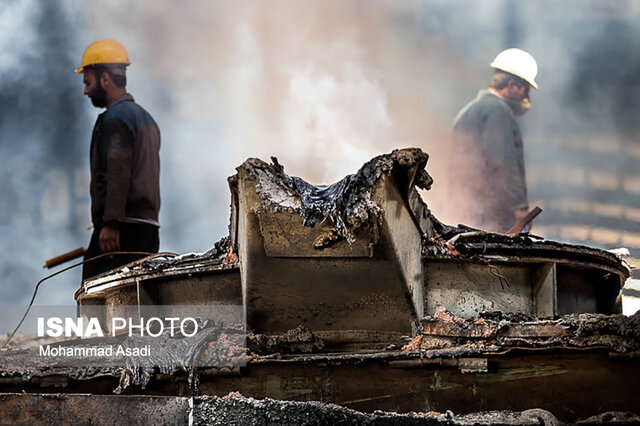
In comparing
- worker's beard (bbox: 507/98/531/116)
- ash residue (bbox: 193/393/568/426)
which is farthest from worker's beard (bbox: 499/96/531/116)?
ash residue (bbox: 193/393/568/426)

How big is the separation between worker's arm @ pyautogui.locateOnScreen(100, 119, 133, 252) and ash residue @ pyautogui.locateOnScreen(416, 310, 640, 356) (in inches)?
234

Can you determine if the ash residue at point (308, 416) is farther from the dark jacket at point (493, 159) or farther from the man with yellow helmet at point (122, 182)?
the dark jacket at point (493, 159)

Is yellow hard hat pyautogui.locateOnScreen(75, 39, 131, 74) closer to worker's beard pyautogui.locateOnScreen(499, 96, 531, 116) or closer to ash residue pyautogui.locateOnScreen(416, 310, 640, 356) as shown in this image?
worker's beard pyautogui.locateOnScreen(499, 96, 531, 116)

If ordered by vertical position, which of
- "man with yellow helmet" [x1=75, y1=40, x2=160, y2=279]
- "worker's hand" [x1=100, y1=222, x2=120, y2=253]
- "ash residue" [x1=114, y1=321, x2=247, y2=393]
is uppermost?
"man with yellow helmet" [x1=75, y1=40, x2=160, y2=279]

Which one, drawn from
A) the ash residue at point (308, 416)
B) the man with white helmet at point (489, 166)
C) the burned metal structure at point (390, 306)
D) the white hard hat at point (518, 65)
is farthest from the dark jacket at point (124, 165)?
the ash residue at point (308, 416)

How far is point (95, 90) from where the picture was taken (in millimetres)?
11625

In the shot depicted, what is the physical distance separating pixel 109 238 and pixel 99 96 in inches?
94.7

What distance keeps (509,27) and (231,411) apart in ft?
45.3

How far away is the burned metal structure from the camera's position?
4.64 meters

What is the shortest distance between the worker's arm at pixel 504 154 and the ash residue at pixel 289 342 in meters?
7.21

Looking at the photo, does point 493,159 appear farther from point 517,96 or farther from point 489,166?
point 517,96

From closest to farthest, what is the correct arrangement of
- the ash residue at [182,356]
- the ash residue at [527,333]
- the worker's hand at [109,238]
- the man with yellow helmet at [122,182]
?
the ash residue at [527,333]
the ash residue at [182,356]
the worker's hand at [109,238]
the man with yellow helmet at [122,182]

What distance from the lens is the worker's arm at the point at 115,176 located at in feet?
33.6

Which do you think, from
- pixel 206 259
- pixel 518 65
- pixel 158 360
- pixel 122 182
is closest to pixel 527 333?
pixel 158 360
